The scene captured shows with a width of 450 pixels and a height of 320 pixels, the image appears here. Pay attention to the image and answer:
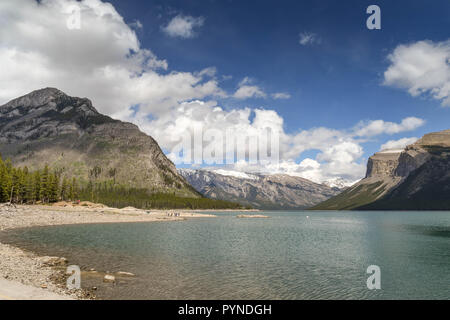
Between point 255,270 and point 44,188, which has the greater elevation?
point 44,188

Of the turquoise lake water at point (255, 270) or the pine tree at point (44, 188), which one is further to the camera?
the pine tree at point (44, 188)

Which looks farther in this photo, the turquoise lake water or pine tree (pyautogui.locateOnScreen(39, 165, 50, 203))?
pine tree (pyautogui.locateOnScreen(39, 165, 50, 203))

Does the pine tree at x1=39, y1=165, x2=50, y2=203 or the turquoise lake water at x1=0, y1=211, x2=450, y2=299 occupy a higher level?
the pine tree at x1=39, y1=165, x2=50, y2=203

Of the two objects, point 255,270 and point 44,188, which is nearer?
point 255,270

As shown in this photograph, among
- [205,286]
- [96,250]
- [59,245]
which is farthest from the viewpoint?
[59,245]

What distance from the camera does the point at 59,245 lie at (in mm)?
54312

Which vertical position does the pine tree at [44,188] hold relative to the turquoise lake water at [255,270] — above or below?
above
